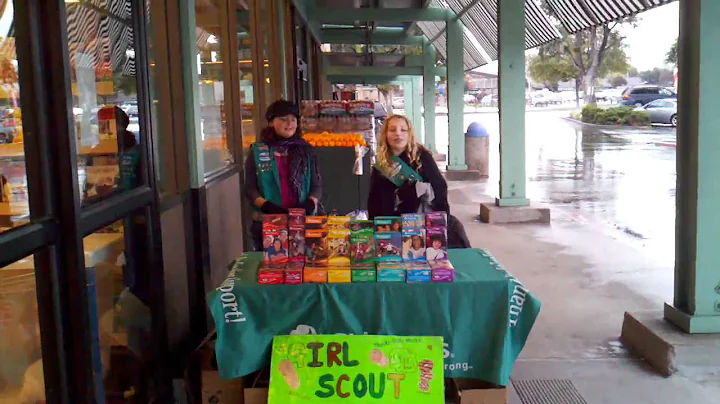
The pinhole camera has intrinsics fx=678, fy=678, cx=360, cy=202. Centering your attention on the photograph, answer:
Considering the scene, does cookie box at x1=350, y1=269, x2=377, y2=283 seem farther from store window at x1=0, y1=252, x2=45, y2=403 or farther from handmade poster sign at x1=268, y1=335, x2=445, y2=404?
store window at x1=0, y1=252, x2=45, y2=403

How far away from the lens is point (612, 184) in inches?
524

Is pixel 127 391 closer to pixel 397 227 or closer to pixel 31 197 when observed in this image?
pixel 31 197

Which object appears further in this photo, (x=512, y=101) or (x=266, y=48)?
(x=512, y=101)

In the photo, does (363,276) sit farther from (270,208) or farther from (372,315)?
(270,208)

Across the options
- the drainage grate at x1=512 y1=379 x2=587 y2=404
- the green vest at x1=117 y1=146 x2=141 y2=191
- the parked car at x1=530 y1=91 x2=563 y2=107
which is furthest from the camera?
the parked car at x1=530 y1=91 x2=563 y2=107

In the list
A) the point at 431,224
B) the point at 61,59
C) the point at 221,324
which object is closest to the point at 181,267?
the point at 221,324

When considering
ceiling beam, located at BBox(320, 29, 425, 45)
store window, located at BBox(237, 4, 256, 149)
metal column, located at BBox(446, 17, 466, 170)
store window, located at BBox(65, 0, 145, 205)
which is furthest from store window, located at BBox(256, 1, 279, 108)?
ceiling beam, located at BBox(320, 29, 425, 45)

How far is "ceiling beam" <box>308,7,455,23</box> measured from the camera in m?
13.5

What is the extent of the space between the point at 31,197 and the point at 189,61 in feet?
6.93

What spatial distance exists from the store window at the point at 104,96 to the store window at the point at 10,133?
439 millimetres

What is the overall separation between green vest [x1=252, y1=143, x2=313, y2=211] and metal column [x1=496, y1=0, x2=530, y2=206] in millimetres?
5441

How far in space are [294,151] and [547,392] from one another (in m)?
2.25

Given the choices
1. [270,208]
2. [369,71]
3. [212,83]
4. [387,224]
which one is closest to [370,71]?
[369,71]

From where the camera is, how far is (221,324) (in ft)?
11.0
